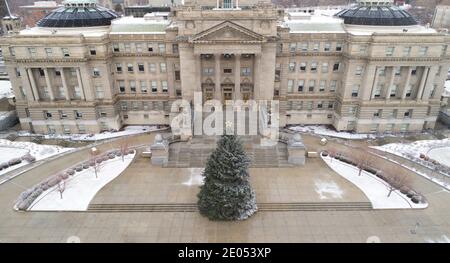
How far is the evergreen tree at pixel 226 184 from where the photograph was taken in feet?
99.7

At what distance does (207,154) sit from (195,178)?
5321 mm

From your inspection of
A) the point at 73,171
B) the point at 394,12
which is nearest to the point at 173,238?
the point at 73,171

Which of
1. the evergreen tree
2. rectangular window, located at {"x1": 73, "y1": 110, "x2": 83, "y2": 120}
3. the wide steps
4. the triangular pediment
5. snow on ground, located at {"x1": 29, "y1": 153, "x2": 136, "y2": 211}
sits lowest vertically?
the wide steps

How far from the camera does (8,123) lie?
58375mm

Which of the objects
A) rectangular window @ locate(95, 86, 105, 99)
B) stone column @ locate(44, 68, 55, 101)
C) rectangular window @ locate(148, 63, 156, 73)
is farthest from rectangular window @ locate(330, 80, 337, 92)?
stone column @ locate(44, 68, 55, 101)

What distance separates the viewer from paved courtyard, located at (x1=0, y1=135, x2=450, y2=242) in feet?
Result: 97.9

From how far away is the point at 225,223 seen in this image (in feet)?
103

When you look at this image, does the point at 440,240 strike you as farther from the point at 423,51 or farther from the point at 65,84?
the point at 65,84

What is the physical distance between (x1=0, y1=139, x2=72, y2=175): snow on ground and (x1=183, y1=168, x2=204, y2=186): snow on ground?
21.6 metres

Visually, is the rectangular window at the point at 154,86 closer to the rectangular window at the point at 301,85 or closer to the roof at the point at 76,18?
the roof at the point at 76,18

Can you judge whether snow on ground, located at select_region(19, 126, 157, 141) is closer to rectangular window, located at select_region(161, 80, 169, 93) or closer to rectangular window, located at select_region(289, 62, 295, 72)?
rectangular window, located at select_region(161, 80, 169, 93)

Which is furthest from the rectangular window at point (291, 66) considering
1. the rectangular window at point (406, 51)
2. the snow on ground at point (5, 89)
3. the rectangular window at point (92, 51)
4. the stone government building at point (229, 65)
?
the snow on ground at point (5, 89)

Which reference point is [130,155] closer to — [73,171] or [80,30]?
[73,171]

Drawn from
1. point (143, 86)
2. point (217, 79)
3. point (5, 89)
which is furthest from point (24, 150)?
point (5, 89)
